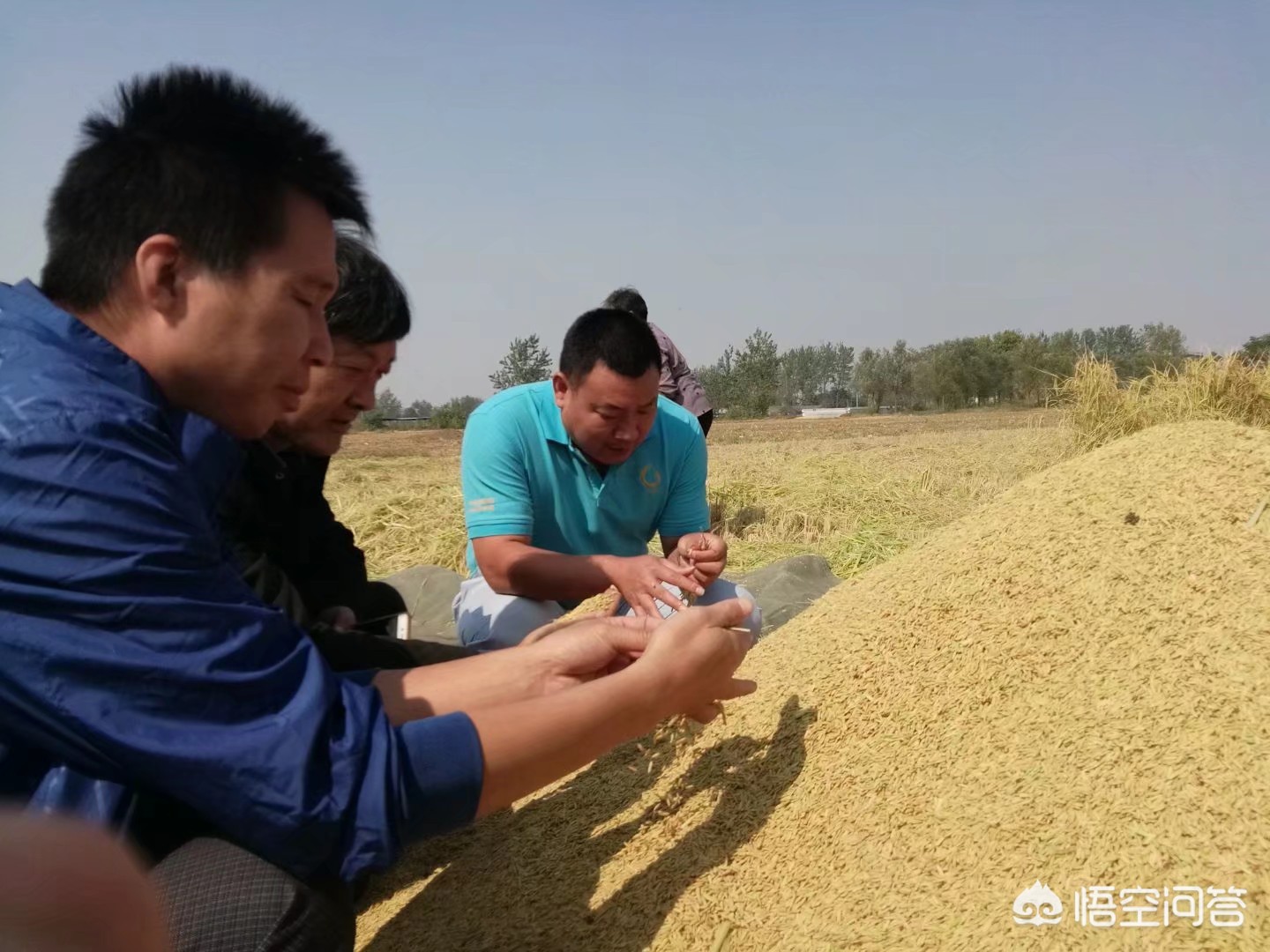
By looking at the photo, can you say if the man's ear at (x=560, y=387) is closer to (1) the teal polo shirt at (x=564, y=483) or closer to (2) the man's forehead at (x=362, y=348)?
(1) the teal polo shirt at (x=564, y=483)

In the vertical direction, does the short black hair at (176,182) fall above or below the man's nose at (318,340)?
above

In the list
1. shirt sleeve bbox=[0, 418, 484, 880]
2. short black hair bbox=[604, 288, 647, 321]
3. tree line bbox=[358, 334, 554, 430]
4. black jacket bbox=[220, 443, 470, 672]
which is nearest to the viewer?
shirt sleeve bbox=[0, 418, 484, 880]

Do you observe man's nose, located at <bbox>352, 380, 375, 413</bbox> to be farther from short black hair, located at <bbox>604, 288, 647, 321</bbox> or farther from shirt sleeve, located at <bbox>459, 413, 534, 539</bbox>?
short black hair, located at <bbox>604, 288, 647, 321</bbox>

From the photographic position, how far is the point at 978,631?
1.99 meters

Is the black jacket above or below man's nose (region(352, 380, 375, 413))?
below

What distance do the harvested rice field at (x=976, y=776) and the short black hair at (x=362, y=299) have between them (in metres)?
1.19

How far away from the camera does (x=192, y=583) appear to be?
3.99ft

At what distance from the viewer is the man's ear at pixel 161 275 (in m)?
1.27

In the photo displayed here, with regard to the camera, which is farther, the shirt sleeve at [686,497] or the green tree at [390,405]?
A: the green tree at [390,405]

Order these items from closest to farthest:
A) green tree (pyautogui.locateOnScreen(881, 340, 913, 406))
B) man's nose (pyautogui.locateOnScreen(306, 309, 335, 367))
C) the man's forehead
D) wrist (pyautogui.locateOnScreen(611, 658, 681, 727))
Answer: man's nose (pyautogui.locateOnScreen(306, 309, 335, 367))
wrist (pyautogui.locateOnScreen(611, 658, 681, 727))
the man's forehead
green tree (pyautogui.locateOnScreen(881, 340, 913, 406))

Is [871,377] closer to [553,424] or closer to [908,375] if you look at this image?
[908,375]

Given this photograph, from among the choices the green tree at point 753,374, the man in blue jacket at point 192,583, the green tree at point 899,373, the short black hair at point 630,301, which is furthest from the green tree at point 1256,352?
the green tree at point 899,373

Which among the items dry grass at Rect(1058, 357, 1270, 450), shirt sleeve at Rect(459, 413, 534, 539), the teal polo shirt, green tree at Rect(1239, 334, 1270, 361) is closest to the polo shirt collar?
the teal polo shirt

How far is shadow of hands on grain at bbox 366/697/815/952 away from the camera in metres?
1.84
